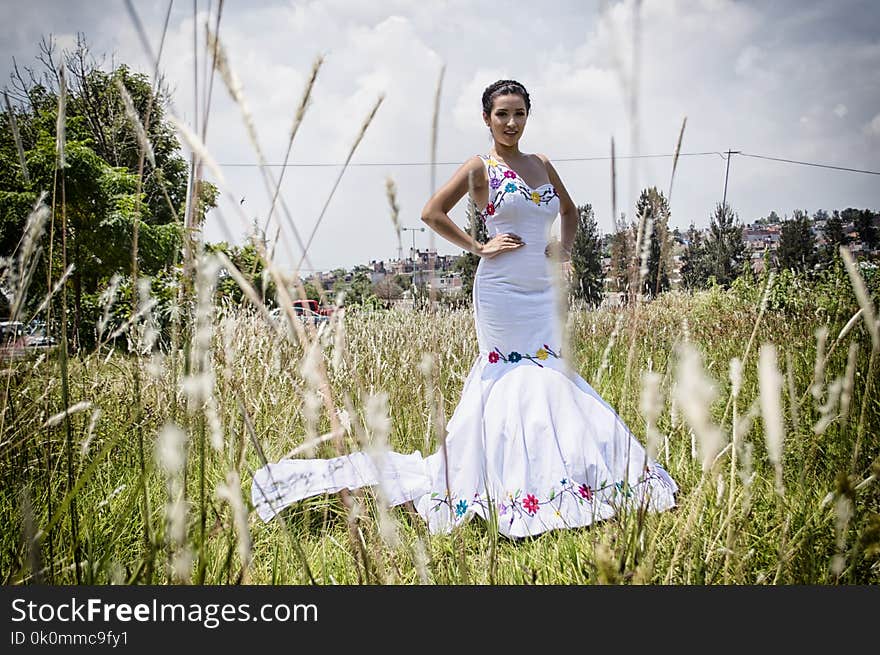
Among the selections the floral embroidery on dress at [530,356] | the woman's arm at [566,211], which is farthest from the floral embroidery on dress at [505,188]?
the floral embroidery on dress at [530,356]

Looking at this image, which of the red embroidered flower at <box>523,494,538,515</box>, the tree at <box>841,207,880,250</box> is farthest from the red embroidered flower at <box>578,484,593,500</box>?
the tree at <box>841,207,880,250</box>

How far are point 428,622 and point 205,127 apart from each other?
0.78 m

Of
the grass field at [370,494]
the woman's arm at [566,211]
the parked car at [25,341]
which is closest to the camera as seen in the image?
the grass field at [370,494]

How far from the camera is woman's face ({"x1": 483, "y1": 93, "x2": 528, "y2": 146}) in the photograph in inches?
88.8

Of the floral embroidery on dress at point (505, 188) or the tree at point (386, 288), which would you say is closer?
the tree at point (386, 288)

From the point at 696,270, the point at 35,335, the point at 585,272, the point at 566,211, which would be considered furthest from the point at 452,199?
the point at 585,272

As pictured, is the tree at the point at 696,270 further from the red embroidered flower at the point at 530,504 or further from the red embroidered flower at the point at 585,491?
the red embroidered flower at the point at 530,504

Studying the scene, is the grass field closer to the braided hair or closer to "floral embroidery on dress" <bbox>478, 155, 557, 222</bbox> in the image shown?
"floral embroidery on dress" <bbox>478, 155, 557, 222</bbox>

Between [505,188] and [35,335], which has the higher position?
[505,188]

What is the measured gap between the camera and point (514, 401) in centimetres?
217

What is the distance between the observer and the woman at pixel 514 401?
2.00 m

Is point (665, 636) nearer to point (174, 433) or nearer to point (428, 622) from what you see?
point (428, 622)

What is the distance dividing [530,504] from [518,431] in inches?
10.2

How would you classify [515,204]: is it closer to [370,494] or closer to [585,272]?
[370,494]
